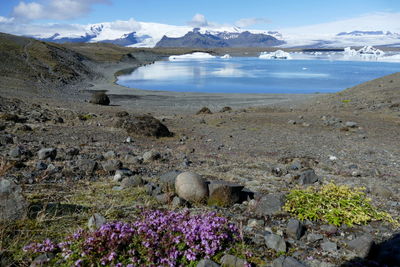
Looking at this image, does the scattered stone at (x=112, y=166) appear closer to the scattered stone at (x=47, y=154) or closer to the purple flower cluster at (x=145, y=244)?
the scattered stone at (x=47, y=154)

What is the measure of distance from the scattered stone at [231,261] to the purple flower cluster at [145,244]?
159 mm

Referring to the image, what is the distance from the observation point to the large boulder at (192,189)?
5.92 metres

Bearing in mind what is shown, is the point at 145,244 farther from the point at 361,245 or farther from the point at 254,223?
the point at 361,245

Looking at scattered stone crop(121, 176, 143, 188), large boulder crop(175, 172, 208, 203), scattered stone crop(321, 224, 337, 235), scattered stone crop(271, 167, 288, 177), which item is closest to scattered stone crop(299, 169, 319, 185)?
scattered stone crop(271, 167, 288, 177)

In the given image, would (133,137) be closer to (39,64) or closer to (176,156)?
(176,156)

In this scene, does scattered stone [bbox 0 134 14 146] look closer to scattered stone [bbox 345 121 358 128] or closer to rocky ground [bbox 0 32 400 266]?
rocky ground [bbox 0 32 400 266]

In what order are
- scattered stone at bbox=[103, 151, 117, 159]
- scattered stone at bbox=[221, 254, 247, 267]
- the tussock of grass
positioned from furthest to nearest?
scattered stone at bbox=[103, 151, 117, 159] → the tussock of grass → scattered stone at bbox=[221, 254, 247, 267]

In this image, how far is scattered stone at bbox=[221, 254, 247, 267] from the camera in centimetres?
391

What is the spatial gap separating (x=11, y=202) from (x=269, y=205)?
3.91 meters

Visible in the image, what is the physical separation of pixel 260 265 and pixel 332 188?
9.55 feet

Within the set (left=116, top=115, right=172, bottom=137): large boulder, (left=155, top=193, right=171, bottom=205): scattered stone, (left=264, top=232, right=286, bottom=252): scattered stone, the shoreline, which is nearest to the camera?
(left=264, top=232, right=286, bottom=252): scattered stone

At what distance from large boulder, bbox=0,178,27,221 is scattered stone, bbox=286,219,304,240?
3.66m

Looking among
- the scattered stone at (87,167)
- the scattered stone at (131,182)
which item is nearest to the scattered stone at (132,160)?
the scattered stone at (87,167)

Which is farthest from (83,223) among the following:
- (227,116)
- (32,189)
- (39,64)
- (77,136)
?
(39,64)
